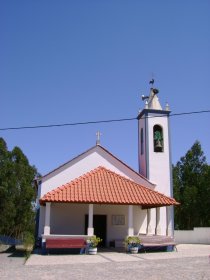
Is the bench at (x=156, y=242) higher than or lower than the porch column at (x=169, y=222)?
lower

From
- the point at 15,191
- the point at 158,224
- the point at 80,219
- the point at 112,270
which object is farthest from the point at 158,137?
the point at 15,191

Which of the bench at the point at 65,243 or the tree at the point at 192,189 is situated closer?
the bench at the point at 65,243

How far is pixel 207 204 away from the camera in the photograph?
35.2m

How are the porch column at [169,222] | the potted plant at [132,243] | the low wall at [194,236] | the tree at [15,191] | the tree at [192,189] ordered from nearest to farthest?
the potted plant at [132,243] → the porch column at [169,222] → the low wall at [194,236] → the tree at [15,191] → the tree at [192,189]

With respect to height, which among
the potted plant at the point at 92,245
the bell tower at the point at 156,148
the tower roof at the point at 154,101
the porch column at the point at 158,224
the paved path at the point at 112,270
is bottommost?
the paved path at the point at 112,270

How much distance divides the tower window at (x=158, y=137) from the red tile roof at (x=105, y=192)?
3.66m

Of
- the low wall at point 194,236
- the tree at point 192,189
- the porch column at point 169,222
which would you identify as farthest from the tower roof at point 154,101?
the tree at point 192,189

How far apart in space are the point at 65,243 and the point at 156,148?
30.7ft

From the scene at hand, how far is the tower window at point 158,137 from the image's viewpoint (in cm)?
2300

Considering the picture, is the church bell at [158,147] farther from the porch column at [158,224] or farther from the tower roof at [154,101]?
the porch column at [158,224]

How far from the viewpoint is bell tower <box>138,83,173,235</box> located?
22.4 meters

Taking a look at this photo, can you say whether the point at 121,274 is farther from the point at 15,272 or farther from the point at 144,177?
the point at 144,177

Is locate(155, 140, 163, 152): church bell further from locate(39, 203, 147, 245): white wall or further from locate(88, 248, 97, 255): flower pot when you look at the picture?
locate(88, 248, 97, 255): flower pot

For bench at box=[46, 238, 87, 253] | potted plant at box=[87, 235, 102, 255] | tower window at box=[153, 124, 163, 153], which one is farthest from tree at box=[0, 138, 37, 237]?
potted plant at box=[87, 235, 102, 255]
